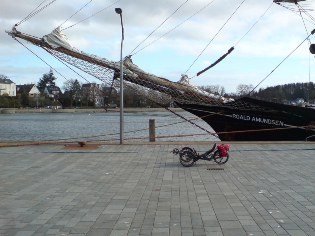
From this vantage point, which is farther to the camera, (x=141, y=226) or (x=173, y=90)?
(x=173, y=90)

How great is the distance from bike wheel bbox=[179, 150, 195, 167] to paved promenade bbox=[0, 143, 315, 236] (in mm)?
145

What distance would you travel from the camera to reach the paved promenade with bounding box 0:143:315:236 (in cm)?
580

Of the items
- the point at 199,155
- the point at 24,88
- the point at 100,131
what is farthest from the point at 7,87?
the point at 199,155

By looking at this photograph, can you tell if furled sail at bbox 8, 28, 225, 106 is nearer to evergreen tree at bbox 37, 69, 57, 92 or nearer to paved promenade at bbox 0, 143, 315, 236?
paved promenade at bbox 0, 143, 315, 236

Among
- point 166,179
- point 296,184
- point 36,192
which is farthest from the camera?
point 166,179

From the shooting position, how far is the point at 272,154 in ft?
41.5

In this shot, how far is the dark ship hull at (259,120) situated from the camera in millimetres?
18734

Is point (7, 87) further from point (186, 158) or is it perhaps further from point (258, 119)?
point (186, 158)

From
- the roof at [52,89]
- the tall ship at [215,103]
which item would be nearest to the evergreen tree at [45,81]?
the roof at [52,89]

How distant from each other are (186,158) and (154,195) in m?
3.14

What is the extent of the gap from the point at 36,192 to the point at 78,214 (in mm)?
1739

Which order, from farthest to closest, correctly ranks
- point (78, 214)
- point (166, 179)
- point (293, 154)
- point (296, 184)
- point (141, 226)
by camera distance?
point (293, 154) → point (166, 179) → point (296, 184) → point (78, 214) → point (141, 226)

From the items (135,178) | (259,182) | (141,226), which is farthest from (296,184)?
(141,226)

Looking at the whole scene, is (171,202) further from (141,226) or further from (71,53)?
(71,53)
